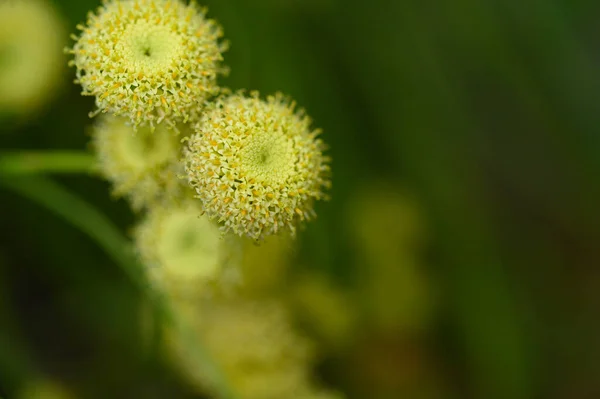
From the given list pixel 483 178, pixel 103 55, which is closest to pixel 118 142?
pixel 103 55

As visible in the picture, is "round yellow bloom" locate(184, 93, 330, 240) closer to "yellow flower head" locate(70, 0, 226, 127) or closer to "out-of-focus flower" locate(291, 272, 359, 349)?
"yellow flower head" locate(70, 0, 226, 127)

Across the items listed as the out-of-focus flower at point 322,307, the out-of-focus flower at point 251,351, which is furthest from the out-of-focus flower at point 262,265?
the out-of-focus flower at point 322,307

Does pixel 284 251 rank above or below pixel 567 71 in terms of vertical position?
below

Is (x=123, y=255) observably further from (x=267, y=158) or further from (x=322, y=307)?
(x=322, y=307)

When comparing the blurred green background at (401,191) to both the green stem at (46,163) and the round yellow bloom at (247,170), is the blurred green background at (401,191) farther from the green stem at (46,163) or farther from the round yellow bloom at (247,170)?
the round yellow bloom at (247,170)

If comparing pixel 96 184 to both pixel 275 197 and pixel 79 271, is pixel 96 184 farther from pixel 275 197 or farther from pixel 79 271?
pixel 275 197

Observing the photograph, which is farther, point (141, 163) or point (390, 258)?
point (390, 258)

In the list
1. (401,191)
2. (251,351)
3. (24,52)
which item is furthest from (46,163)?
(401,191)

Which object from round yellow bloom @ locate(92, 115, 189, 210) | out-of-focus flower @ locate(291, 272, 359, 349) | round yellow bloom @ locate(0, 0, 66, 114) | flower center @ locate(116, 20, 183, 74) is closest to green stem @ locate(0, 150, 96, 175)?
round yellow bloom @ locate(92, 115, 189, 210)
